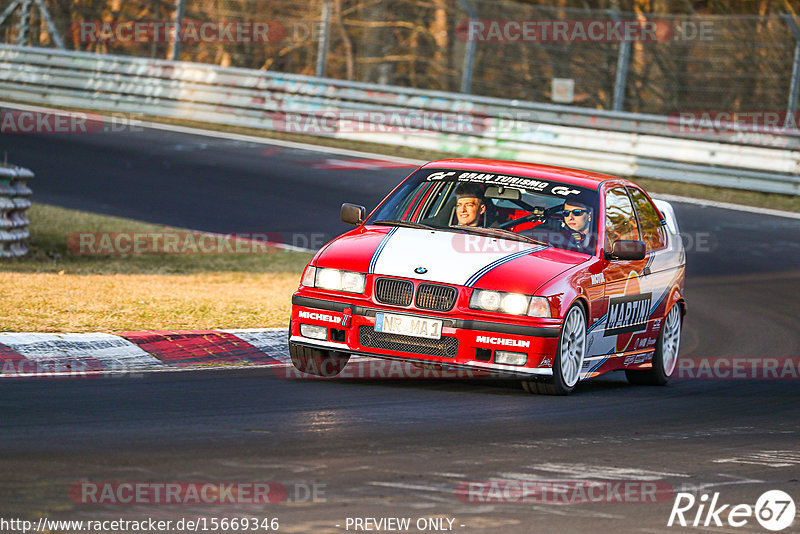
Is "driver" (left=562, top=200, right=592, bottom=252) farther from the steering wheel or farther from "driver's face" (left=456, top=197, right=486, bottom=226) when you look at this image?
"driver's face" (left=456, top=197, right=486, bottom=226)

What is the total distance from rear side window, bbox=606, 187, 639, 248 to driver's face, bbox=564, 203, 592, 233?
20 centimetres

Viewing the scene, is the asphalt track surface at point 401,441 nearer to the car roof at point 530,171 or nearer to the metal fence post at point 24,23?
the car roof at point 530,171

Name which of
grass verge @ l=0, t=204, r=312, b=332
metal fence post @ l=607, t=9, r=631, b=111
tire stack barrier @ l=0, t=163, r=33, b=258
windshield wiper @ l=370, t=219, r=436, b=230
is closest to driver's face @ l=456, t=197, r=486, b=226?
windshield wiper @ l=370, t=219, r=436, b=230

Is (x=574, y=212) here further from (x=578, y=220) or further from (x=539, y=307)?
(x=539, y=307)

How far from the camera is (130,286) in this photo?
1222 cm

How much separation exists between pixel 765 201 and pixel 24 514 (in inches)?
670

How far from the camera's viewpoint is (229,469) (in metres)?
5.79

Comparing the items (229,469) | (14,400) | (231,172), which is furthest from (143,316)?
(231,172)

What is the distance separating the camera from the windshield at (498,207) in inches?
359

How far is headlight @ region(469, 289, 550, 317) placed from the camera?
320 inches

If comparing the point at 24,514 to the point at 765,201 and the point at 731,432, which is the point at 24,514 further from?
the point at 765,201

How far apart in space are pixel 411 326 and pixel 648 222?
2.88 meters

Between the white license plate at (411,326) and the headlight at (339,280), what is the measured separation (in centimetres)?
27

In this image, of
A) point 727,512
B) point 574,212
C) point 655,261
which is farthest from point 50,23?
point 727,512
